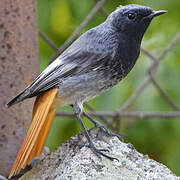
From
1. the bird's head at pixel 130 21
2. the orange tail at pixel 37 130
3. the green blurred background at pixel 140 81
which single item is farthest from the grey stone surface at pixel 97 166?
the green blurred background at pixel 140 81

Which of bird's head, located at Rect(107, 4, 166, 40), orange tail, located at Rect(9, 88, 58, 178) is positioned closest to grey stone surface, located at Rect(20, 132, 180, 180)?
orange tail, located at Rect(9, 88, 58, 178)

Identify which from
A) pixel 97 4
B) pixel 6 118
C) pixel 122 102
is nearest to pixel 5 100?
pixel 6 118

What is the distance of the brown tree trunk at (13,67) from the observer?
127 inches

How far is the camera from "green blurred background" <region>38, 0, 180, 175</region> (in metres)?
4.26

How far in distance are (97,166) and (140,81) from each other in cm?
175

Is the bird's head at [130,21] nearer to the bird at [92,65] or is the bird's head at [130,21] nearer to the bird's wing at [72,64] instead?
the bird at [92,65]

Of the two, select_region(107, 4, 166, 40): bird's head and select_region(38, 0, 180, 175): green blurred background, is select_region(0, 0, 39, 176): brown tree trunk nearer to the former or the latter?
select_region(107, 4, 166, 40): bird's head

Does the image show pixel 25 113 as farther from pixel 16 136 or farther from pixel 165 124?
Answer: pixel 165 124

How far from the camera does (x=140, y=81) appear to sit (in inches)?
174

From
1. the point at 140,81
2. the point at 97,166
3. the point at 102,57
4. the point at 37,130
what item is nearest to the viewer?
the point at 97,166

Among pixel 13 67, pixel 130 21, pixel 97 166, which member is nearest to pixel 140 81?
pixel 130 21

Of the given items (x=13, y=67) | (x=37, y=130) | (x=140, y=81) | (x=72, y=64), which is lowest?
(x=140, y=81)

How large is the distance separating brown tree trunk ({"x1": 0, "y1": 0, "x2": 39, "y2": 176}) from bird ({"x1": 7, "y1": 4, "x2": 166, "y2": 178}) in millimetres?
155

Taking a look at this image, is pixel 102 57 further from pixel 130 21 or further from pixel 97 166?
pixel 97 166
